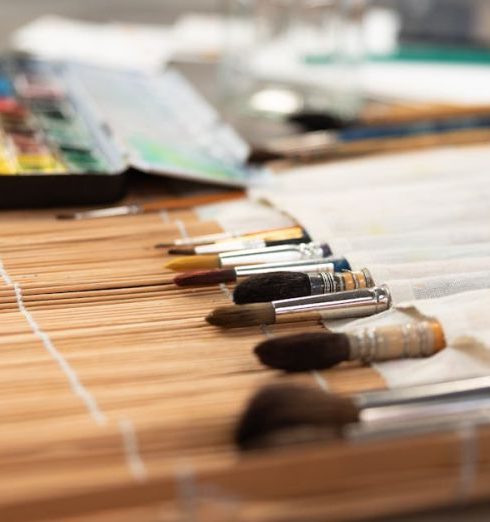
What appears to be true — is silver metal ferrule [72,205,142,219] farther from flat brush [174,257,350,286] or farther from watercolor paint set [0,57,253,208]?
flat brush [174,257,350,286]

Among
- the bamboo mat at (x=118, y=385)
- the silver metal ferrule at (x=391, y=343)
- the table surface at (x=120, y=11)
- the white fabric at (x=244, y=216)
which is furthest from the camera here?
the table surface at (x=120, y=11)

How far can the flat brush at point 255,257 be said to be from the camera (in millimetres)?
619

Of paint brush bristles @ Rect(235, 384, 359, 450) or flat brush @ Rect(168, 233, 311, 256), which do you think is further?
flat brush @ Rect(168, 233, 311, 256)

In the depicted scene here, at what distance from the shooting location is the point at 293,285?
1.85 feet

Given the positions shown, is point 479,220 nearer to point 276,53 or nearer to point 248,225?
point 248,225

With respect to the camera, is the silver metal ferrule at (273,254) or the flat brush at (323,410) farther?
the silver metal ferrule at (273,254)

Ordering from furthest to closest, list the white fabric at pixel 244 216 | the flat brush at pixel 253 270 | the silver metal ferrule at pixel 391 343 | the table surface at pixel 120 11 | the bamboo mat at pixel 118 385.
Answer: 1. the table surface at pixel 120 11
2. the white fabric at pixel 244 216
3. the flat brush at pixel 253 270
4. the silver metal ferrule at pixel 391 343
5. the bamboo mat at pixel 118 385

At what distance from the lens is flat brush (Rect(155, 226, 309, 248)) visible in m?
0.67

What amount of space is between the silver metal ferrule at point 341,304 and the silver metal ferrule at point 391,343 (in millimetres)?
44

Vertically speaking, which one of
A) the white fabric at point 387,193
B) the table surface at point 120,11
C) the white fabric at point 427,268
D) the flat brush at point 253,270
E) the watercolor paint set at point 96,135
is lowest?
the flat brush at point 253,270

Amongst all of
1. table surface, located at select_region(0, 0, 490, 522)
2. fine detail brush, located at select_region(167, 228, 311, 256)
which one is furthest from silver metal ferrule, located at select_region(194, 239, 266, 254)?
table surface, located at select_region(0, 0, 490, 522)

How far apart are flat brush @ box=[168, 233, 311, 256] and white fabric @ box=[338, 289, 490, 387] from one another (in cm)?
13

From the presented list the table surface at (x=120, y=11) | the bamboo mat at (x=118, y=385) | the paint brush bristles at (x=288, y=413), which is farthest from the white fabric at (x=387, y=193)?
the table surface at (x=120, y=11)

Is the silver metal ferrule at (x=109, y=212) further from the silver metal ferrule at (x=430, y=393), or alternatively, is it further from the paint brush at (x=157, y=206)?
the silver metal ferrule at (x=430, y=393)
